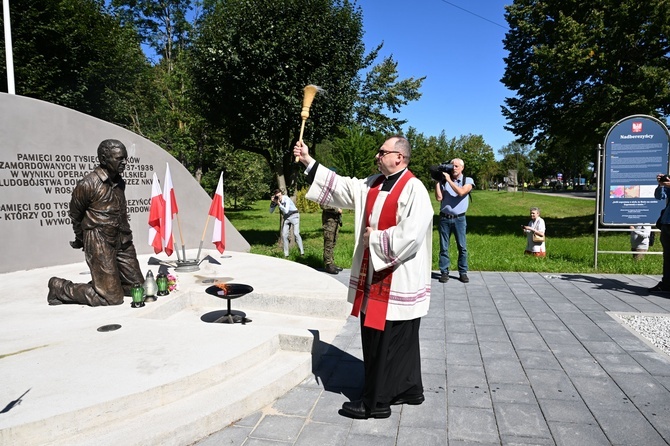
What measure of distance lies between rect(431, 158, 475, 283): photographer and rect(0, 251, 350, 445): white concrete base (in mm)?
2698

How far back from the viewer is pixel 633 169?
886 cm

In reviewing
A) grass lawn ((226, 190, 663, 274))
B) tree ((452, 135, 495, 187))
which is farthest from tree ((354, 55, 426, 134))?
tree ((452, 135, 495, 187))

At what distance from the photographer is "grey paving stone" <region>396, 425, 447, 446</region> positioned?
3.02 meters

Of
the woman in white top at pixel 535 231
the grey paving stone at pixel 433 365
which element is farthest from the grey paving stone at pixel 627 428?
the woman in white top at pixel 535 231

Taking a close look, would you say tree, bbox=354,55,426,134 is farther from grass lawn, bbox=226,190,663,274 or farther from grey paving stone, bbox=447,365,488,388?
grey paving stone, bbox=447,365,488,388

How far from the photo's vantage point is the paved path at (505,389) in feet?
10.2

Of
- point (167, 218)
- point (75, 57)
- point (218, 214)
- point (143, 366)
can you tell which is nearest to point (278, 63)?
point (218, 214)

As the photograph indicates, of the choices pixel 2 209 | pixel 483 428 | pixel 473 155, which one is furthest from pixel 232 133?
pixel 473 155

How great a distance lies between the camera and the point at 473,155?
53.0 metres

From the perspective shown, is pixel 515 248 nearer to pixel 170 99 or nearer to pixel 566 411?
pixel 566 411

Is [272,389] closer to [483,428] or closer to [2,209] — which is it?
[483,428]

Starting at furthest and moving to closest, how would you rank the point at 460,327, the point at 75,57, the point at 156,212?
the point at 75,57, the point at 156,212, the point at 460,327

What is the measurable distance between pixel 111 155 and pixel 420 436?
4719 millimetres

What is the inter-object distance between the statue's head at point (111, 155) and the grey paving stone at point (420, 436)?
4.51 meters
